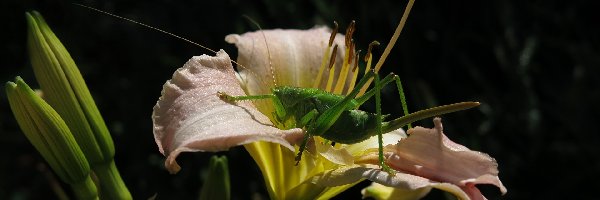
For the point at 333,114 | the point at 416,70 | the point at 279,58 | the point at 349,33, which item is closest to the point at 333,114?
the point at 333,114

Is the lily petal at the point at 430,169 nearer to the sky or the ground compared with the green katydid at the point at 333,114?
nearer to the ground

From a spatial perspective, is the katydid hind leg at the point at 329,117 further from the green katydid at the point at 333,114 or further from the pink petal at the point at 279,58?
the pink petal at the point at 279,58

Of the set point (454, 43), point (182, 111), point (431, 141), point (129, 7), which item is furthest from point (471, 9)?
point (182, 111)

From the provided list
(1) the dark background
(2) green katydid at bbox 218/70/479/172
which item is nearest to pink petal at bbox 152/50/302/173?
(2) green katydid at bbox 218/70/479/172

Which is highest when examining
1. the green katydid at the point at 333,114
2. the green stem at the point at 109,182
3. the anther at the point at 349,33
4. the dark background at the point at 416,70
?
the anther at the point at 349,33

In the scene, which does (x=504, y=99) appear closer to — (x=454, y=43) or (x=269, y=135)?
(x=454, y=43)

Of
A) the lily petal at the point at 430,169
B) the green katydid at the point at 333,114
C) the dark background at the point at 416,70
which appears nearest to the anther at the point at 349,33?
the green katydid at the point at 333,114
